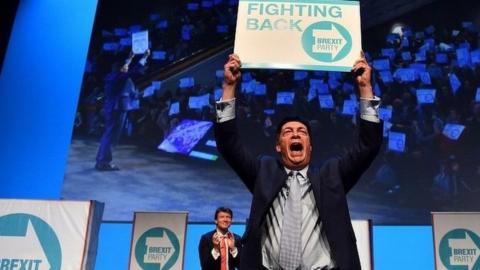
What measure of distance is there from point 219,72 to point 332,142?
4.98 ft

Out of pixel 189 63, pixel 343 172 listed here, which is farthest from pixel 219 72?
pixel 343 172

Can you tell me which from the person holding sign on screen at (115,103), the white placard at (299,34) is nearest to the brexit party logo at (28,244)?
the person holding sign on screen at (115,103)

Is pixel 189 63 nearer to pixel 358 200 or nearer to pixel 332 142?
pixel 332 142

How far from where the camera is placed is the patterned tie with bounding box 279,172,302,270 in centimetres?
102

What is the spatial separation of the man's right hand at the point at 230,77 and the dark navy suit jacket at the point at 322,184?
0.09 m

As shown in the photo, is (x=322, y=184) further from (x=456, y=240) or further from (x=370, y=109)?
(x=456, y=240)

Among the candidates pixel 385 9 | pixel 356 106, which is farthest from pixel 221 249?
pixel 385 9

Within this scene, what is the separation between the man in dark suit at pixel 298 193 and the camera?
1035 mm

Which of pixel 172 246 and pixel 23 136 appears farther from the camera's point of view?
pixel 23 136

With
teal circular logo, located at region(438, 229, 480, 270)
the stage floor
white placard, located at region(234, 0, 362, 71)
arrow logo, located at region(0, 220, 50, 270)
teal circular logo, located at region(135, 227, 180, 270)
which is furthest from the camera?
the stage floor

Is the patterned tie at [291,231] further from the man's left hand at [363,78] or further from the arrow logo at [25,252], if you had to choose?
the arrow logo at [25,252]

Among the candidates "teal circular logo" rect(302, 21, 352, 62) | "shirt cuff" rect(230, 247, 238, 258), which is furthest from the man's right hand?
"shirt cuff" rect(230, 247, 238, 258)

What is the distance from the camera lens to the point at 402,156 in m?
4.42

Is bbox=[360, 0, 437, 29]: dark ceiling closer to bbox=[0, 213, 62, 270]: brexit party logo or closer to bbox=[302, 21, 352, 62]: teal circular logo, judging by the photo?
bbox=[302, 21, 352, 62]: teal circular logo
